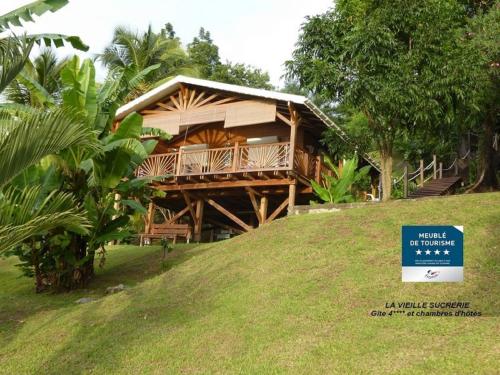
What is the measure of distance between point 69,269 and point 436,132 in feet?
37.0

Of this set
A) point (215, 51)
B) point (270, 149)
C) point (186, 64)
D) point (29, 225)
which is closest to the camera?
point (29, 225)

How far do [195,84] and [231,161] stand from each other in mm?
3127

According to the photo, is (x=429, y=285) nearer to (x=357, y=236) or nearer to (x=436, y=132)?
(x=357, y=236)

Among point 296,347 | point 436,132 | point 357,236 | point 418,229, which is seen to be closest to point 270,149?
point 436,132

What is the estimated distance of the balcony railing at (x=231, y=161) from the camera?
16.4 m

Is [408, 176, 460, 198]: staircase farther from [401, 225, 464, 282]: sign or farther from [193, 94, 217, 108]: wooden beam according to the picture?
[401, 225, 464, 282]: sign

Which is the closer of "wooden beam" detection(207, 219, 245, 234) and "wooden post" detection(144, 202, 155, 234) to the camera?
"wooden post" detection(144, 202, 155, 234)

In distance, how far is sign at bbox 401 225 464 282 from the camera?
273 inches

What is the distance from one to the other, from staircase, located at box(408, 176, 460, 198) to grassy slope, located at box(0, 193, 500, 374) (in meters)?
6.09

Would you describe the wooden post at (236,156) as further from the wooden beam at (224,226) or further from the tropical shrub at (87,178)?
the tropical shrub at (87,178)

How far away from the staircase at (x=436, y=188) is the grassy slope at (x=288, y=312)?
6.09 metres

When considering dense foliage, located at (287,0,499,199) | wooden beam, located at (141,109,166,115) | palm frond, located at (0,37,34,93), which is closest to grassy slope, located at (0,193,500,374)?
dense foliage, located at (287,0,499,199)

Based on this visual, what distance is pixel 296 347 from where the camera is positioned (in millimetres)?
5625

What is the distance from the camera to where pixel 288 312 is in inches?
264
